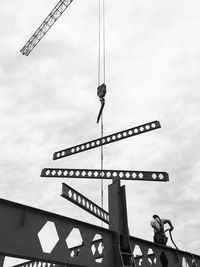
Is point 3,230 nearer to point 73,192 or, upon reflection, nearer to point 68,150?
point 73,192

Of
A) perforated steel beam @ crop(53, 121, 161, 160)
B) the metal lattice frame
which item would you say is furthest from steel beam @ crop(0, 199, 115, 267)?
perforated steel beam @ crop(53, 121, 161, 160)

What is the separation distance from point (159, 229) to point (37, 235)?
20.4 feet

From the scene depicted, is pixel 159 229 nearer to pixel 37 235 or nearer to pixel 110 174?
pixel 110 174

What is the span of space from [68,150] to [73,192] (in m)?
2.52

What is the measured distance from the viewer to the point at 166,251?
10625 mm

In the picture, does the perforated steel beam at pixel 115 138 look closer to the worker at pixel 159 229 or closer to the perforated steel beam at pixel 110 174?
the perforated steel beam at pixel 110 174

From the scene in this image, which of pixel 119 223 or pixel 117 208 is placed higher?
pixel 117 208

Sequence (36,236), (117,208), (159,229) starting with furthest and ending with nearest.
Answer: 1. (159,229)
2. (117,208)
3. (36,236)

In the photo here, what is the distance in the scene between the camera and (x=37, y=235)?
736 centimetres

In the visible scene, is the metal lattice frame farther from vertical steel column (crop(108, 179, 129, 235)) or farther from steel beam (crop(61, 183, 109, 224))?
steel beam (crop(61, 183, 109, 224))

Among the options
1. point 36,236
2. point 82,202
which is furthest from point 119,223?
point 36,236

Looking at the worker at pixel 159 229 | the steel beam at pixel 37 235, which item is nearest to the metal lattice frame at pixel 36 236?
the steel beam at pixel 37 235

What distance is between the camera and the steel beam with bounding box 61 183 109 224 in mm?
8719

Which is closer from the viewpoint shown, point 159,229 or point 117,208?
point 117,208
